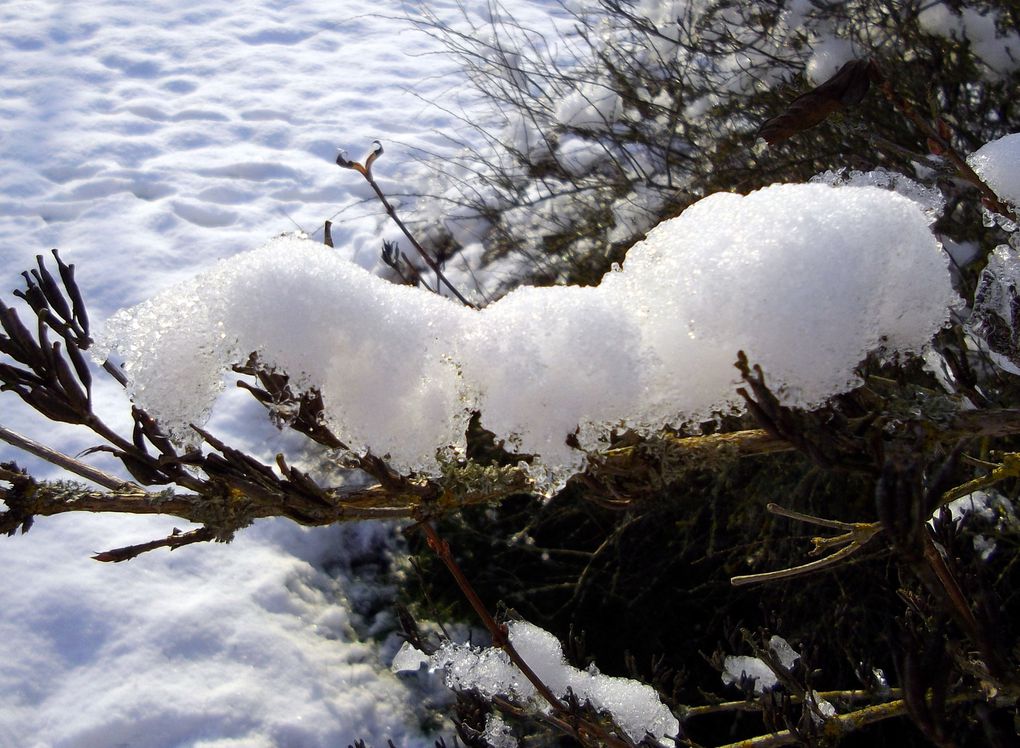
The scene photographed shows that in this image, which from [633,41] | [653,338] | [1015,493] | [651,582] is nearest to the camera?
[653,338]

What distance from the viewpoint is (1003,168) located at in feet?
2.95

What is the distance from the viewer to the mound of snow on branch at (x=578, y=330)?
21.7 inches

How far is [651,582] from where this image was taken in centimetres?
288

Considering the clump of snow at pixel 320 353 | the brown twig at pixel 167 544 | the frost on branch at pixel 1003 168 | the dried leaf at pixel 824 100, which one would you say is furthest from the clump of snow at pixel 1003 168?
the brown twig at pixel 167 544

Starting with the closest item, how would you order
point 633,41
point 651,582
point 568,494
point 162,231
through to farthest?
point 651,582 → point 568,494 → point 633,41 → point 162,231

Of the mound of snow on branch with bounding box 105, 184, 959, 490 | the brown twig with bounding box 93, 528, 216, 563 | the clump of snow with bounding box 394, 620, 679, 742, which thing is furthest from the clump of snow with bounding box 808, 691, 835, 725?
the brown twig with bounding box 93, 528, 216, 563

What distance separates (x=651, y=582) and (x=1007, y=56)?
2.10 m

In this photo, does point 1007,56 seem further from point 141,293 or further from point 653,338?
point 141,293

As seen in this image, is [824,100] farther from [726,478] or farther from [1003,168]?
[726,478]

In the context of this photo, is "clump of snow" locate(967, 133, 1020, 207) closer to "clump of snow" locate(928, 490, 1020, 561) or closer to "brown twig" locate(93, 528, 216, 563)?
"brown twig" locate(93, 528, 216, 563)

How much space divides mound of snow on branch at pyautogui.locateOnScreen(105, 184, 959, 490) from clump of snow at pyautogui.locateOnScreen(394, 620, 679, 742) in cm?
83

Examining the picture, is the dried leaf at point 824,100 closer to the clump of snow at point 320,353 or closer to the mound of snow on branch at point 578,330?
the mound of snow on branch at point 578,330

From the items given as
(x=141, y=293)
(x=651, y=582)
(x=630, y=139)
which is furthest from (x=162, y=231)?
(x=651, y=582)

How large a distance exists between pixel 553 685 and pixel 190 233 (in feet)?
13.4
